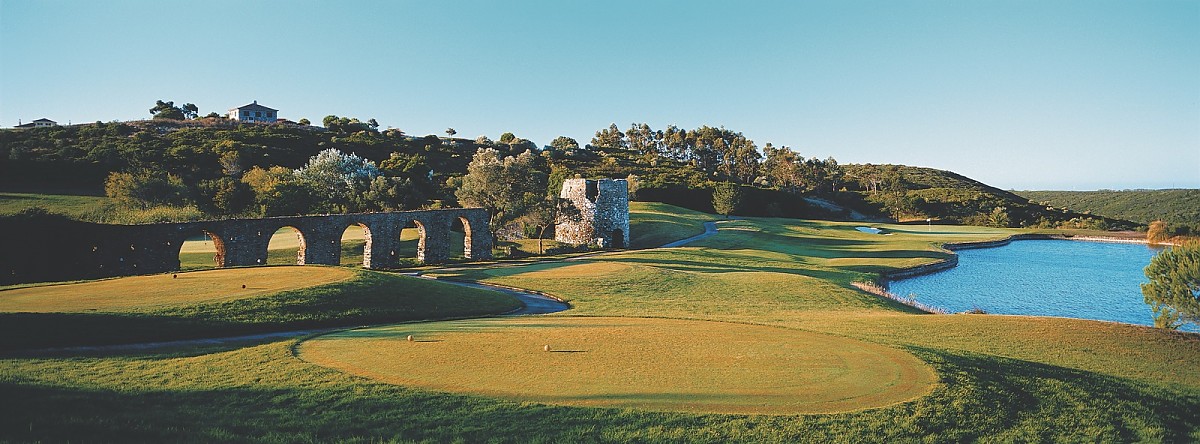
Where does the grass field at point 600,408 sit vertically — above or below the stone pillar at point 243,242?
below

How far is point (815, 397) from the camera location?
8312 mm

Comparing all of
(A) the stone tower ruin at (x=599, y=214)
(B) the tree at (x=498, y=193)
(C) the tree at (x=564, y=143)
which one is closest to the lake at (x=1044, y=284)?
(A) the stone tower ruin at (x=599, y=214)

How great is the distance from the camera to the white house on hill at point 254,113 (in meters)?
94.5

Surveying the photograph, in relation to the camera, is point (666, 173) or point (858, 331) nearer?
point (858, 331)

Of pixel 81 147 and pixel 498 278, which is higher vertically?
pixel 81 147

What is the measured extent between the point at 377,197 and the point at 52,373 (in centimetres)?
3689

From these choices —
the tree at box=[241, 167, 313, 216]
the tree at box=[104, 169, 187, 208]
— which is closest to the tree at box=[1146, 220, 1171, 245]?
the tree at box=[241, 167, 313, 216]

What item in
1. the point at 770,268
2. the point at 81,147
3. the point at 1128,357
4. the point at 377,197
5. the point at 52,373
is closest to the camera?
the point at 52,373

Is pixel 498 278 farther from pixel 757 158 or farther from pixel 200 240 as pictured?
pixel 757 158

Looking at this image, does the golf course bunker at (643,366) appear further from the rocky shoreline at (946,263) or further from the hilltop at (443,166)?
the hilltop at (443,166)

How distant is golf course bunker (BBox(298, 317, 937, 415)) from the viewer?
825cm

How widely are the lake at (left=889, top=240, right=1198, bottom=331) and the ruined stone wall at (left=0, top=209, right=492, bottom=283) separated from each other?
26706 millimetres

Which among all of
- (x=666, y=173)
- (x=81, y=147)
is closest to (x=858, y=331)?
(x=81, y=147)

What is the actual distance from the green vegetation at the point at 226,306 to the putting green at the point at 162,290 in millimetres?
24
